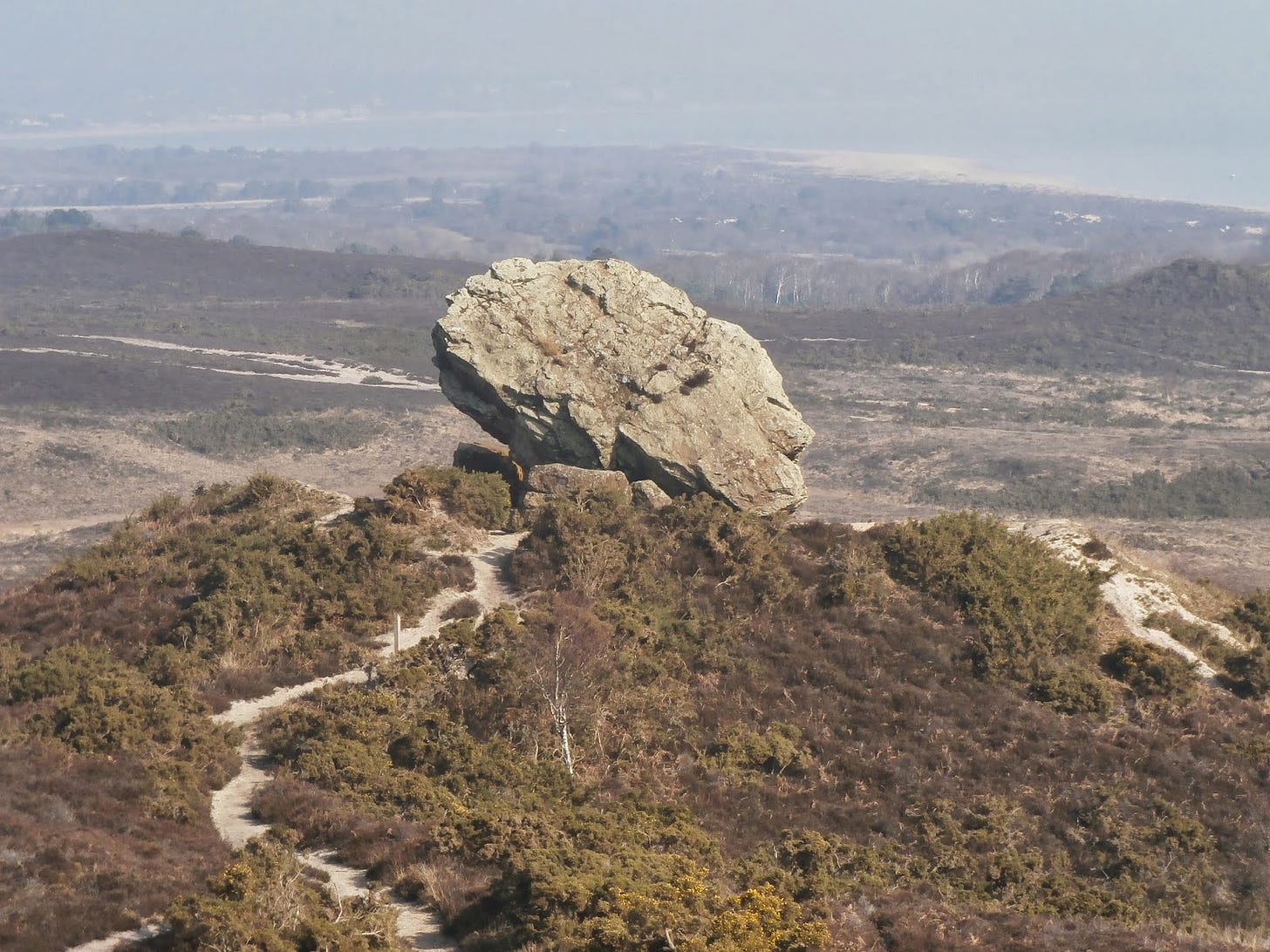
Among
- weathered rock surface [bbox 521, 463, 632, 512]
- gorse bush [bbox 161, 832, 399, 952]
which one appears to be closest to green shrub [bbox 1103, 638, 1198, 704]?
weathered rock surface [bbox 521, 463, 632, 512]

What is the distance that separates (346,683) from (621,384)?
1030 centimetres

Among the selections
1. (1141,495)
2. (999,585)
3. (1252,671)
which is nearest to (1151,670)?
(1252,671)

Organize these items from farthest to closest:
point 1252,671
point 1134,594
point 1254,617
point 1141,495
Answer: point 1141,495, point 1254,617, point 1134,594, point 1252,671

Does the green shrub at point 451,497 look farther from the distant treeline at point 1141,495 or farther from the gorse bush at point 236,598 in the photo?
the distant treeline at point 1141,495

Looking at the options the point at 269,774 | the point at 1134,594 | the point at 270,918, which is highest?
the point at 270,918

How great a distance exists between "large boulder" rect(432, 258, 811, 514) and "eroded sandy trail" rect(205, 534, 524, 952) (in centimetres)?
301

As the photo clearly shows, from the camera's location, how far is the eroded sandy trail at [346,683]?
13.9 meters

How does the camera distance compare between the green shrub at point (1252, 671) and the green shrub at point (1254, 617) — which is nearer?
the green shrub at point (1252, 671)

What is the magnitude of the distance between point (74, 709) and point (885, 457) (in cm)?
5183

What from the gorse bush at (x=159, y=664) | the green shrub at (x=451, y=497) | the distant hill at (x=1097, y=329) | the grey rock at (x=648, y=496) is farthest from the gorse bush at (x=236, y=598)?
the distant hill at (x=1097, y=329)

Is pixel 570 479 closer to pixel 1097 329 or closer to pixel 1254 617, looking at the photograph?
Answer: pixel 1254 617

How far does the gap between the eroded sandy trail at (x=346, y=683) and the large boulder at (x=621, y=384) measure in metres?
3.01

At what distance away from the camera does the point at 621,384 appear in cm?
2959

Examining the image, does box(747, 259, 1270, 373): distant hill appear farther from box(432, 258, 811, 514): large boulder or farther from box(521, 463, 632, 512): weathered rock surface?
box(521, 463, 632, 512): weathered rock surface
